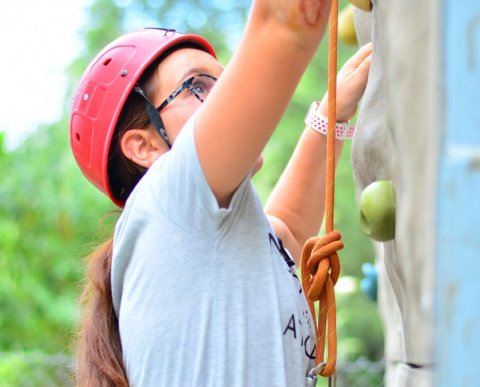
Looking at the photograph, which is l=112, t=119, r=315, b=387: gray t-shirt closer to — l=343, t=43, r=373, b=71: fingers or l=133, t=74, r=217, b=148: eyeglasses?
l=133, t=74, r=217, b=148: eyeglasses

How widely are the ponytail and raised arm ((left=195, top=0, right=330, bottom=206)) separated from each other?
549mm

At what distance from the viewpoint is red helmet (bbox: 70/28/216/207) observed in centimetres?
189

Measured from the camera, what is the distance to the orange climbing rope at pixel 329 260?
62.6 inches

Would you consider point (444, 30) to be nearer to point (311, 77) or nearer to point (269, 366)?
point (269, 366)

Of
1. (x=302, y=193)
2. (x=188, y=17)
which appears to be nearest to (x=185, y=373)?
(x=302, y=193)

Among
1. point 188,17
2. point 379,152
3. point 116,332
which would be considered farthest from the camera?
point 188,17

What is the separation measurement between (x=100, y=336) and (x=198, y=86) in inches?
21.1

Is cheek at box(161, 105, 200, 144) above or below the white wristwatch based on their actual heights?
below

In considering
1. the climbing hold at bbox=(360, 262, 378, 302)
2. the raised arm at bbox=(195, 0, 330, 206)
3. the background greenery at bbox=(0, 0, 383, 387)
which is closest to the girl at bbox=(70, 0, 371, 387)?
the raised arm at bbox=(195, 0, 330, 206)

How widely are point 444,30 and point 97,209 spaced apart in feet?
25.1

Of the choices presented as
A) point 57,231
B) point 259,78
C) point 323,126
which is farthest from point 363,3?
point 57,231

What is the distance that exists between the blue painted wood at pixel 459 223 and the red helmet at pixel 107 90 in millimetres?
1085

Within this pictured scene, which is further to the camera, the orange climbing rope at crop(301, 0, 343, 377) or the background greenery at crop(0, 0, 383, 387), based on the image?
the background greenery at crop(0, 0, 383, 387)

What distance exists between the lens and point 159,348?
5.01 ft
